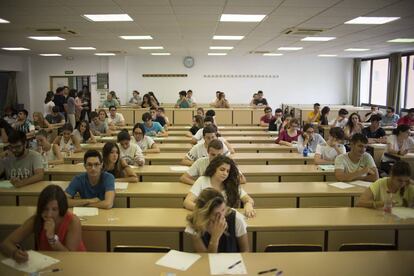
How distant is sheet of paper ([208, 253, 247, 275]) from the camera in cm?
230

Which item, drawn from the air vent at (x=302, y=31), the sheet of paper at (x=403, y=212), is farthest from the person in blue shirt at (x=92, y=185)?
the air vent at (x=302, y=31)

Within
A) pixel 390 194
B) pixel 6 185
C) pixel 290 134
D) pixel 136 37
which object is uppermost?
pixel 136 37

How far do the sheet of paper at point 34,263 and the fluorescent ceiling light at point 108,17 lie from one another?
4669 millimetres

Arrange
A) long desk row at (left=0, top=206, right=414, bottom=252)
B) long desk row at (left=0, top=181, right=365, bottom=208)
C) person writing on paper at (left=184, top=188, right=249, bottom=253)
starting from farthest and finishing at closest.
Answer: long desk row at (left=0, top=181, right=365, bottom=208) → long desk row at (left=0, top=206, right=414, bottom=252) → person writing on paper at (left=184, top=188, right=249, bottom=253)

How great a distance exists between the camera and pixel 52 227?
8.77ft

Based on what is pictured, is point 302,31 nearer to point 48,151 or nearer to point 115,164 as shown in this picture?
point 115,164

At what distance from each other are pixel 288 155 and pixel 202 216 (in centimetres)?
386

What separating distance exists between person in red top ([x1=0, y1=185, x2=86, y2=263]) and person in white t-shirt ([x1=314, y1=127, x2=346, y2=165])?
3955 mm

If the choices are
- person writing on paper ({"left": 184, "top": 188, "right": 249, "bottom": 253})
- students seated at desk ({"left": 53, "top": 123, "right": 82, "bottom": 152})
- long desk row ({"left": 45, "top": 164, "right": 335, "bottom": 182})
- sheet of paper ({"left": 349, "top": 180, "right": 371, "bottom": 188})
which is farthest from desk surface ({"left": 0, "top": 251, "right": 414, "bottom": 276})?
students seated at desk ({"left": 53, "top": 123, "right": 82, "bottom": 152})

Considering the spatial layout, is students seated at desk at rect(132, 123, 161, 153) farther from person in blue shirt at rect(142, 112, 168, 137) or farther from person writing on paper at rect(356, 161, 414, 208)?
person writing on paper at rect(356, 161, 414, 208)

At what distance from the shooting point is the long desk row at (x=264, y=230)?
3037 mm

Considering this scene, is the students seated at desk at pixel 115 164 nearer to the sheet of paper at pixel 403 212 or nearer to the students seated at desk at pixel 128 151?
the students seated at desk at pixel 128 151

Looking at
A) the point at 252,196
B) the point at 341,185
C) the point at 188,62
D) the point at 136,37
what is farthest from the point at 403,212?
the point at 188,62

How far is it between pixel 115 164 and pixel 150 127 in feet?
13.4
